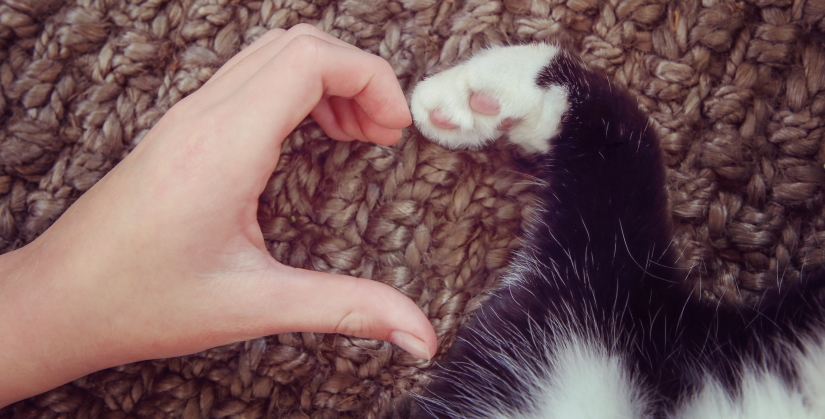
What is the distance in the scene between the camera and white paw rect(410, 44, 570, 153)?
0.80m

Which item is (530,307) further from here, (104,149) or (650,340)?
(104,149)

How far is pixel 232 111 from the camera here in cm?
67

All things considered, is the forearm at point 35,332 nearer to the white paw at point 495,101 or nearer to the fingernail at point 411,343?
the fingernail at point 411,343

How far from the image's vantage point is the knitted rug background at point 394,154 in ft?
3.02

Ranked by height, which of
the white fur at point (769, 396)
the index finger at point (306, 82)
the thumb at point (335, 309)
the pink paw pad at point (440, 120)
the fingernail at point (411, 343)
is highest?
the index finger at point (306, 82)

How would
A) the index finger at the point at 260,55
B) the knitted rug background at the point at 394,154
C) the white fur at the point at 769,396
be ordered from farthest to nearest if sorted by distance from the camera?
the knitted rug background at the point at 394,154 < the index finger at the point at 260,55 < the white fur at the point at 769,396

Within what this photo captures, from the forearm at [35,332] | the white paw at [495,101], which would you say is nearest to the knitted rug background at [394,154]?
the white paw at [495,101]

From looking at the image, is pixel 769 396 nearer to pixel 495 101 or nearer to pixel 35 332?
pixel 495 101

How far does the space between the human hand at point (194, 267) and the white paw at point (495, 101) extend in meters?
0.15

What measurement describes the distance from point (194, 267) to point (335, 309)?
0.59 feet

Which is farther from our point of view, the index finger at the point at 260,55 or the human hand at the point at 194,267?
the index finger at the point at 260,55

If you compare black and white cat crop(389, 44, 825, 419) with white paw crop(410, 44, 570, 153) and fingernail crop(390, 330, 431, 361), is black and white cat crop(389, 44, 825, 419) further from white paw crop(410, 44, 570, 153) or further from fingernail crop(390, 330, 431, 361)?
fingernail crop(390, 330, 431, 361)

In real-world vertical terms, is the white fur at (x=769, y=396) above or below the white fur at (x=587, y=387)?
above

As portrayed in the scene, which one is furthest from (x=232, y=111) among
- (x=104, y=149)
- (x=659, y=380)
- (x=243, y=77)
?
(x=659, y=380)
